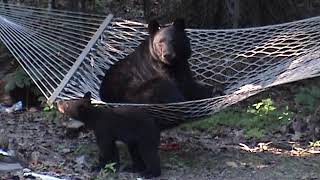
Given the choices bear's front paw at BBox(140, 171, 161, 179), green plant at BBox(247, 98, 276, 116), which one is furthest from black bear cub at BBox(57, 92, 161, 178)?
green plant at BBox(247, 98, 276, 116)

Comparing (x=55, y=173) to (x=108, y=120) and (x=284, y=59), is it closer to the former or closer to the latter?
(x=108, y=120)

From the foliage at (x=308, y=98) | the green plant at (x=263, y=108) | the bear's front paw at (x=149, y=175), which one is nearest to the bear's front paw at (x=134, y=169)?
the bear's front paw at (x=149, y=175)

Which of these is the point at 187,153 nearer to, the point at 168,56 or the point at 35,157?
the point at 168,56

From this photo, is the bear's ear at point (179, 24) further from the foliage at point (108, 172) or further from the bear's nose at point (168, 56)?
the foliage at point (108, 172)

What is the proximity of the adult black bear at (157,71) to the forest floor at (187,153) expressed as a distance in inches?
19.4

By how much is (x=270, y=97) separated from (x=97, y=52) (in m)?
2.47

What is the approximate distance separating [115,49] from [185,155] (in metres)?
1.18

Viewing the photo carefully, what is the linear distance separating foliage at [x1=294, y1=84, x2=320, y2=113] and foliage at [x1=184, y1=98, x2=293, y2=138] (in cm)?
15

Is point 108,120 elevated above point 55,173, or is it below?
above

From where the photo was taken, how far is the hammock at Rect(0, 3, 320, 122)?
5535 mm

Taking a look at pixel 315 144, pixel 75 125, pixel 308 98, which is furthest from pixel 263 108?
pixel 75 125

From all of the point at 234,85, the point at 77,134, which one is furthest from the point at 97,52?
the point at 234,85

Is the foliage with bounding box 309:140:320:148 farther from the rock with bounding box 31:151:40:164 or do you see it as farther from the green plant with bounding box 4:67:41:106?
the green plant with bounding box 4:67:41:106

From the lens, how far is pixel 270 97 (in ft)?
25.3
